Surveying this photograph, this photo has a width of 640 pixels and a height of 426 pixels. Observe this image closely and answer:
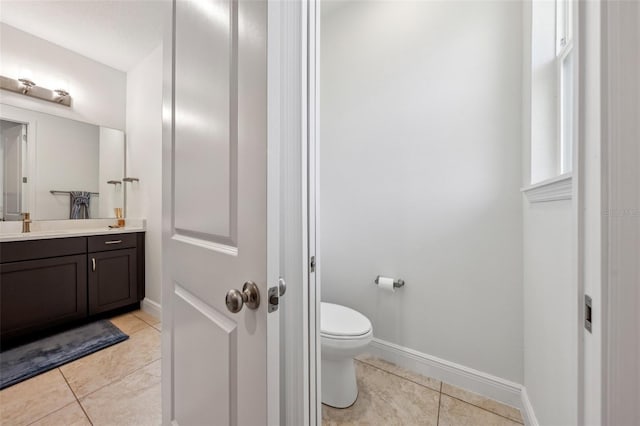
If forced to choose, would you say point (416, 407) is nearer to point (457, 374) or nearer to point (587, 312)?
point (457, 374)

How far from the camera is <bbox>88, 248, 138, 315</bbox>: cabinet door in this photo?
221cm

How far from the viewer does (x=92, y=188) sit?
8.29 ft

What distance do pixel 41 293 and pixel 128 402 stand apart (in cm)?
130

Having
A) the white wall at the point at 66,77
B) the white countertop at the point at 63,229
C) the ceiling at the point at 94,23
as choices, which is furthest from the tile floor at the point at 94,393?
the ceiling at the point at 94,23

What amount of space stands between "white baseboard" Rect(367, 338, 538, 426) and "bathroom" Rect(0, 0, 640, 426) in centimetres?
1

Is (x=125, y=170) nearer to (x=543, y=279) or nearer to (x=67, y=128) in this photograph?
(x=67, y=128)

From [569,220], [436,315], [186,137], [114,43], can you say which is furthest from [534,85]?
[114,43]

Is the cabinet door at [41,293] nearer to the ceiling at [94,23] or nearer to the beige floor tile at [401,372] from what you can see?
the ceiling at [94,23]

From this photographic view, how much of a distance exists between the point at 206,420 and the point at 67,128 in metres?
2.99

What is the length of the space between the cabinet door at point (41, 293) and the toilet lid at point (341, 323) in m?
2.11

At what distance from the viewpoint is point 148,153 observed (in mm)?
2484

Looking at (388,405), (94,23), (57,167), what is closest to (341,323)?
(388,405)

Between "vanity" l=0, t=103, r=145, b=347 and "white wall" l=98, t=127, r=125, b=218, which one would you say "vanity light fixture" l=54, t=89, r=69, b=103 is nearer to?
"vanity" l=0, t=103, r=145, b=347

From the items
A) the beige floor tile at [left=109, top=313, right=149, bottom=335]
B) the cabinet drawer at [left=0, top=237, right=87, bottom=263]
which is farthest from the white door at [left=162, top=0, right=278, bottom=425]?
the cabinet drawer at [left=0, top=237, right=87, bottom=263]
